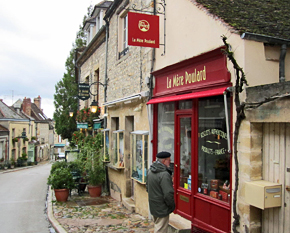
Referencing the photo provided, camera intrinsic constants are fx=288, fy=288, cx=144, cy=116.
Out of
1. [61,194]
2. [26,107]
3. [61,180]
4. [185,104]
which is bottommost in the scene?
[61,194]

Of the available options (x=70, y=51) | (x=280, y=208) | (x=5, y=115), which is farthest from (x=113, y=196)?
(x=5, y=115)

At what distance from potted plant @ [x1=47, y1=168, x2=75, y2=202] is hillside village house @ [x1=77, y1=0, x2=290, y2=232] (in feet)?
9.46

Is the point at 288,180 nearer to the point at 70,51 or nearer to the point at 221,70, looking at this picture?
the point at 221,70

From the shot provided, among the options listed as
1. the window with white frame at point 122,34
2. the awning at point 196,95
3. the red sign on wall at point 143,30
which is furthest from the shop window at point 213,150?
the window with white frame at point 122,34

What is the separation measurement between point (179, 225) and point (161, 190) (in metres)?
1.56

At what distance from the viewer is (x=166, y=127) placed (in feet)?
21.6

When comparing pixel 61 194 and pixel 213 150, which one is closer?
pixel 213 150

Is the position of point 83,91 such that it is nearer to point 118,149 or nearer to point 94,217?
point 118,149

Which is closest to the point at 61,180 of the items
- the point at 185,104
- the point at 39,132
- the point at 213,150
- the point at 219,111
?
the point at 185,104

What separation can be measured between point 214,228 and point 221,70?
256 centimetres

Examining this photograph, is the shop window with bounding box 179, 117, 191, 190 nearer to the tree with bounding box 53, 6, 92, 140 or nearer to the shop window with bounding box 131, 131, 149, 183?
the shop window with bounding box 131, 131, 149, 183

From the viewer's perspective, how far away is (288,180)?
356 cm

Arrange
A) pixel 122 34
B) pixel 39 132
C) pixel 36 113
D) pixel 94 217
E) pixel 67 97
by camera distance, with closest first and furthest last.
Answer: pixel 94 217 < pixel 122 34 < pixel 67 97 < pixel 39 132 < pixel 36 113

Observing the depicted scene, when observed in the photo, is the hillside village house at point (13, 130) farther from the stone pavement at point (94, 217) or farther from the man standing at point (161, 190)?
the man standing at point (161, 190)
